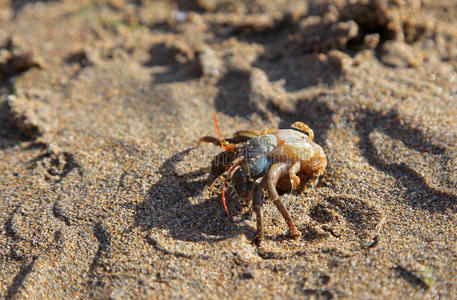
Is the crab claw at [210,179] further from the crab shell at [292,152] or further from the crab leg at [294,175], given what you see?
the crab leg at [294,175]

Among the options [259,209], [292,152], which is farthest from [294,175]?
[259,209]

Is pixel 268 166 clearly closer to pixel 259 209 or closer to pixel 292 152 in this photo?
pixel 292 152

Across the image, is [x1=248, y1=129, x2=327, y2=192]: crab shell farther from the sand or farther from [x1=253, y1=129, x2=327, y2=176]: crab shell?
the sand

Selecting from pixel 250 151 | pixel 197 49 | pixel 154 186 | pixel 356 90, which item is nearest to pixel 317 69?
pixel 356 90

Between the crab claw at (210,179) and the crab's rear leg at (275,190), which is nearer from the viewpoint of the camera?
the crab's rear leg at (275,190)

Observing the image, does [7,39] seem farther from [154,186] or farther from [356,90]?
[356,90]

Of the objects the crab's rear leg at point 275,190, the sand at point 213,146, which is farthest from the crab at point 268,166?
the sand at point 213,146
